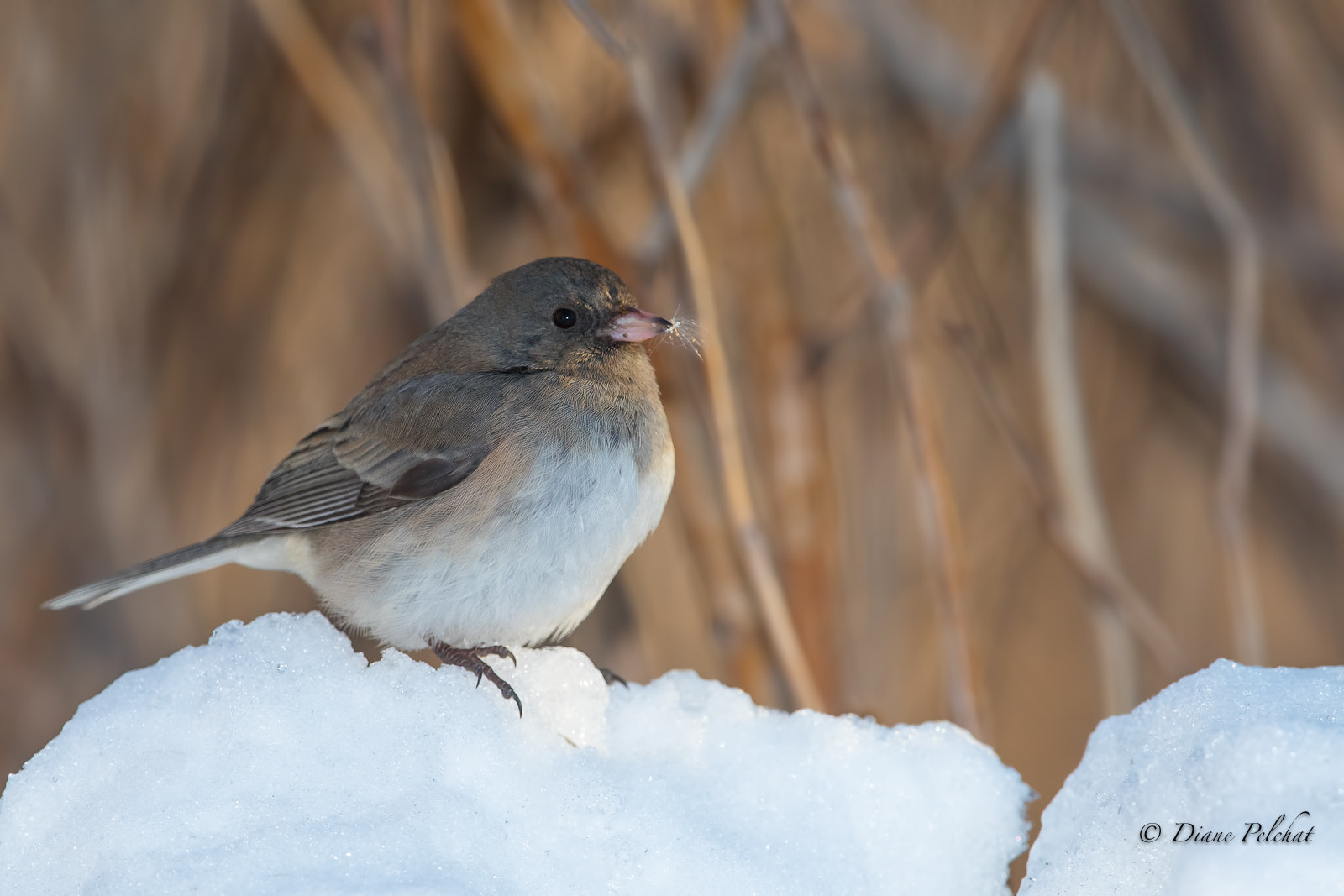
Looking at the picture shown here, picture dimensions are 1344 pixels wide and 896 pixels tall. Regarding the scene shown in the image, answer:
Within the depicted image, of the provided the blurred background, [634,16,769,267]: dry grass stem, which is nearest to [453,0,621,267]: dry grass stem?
the blurred background

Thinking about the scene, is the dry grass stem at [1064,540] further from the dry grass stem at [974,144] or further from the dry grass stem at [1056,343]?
the dry grass stem at [974,144]

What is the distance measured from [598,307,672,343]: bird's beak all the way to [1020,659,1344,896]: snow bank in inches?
29.2

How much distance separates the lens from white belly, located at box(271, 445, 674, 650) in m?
1.27

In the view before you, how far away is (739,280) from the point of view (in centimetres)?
180

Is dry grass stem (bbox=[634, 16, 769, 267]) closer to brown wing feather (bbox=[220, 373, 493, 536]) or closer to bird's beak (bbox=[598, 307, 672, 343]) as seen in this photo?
bird's beak (bbox=[598, 307, 672, 343])

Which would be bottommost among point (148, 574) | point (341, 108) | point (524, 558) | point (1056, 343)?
point (148, 574)

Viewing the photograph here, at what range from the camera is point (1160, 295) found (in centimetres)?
213

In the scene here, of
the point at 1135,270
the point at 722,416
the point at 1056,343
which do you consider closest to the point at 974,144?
the point at 1056,343

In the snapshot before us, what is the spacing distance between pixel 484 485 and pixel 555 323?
0.27 metres

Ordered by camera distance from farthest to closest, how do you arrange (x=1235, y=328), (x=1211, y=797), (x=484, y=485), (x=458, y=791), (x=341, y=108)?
(x=341, y=108) < (x=1235, y=328) < (x=484, y=485) < (x=458, y=791) < (x=1211, y=797)

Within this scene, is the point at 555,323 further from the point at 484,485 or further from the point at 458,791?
the point at 458,791

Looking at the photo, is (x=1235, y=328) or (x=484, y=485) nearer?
(x=484, y=485)

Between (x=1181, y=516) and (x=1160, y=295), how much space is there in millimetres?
631

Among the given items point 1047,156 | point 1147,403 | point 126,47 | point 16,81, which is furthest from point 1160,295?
point 16,81
